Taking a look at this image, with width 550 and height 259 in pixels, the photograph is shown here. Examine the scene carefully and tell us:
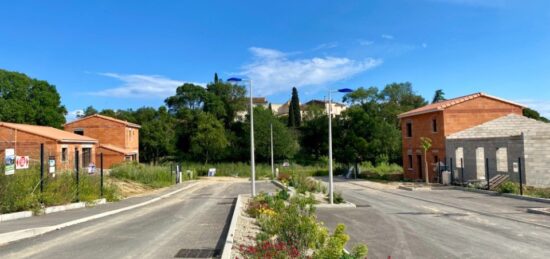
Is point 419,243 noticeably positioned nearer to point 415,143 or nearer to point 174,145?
point 415,143

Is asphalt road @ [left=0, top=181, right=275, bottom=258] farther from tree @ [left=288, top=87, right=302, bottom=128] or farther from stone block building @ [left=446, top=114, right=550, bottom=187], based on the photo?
tree @ [left=288, top=87, right=302, bottom=128]

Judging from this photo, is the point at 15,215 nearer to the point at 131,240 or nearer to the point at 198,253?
the point at 131,240

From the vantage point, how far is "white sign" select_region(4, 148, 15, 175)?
13.2 m

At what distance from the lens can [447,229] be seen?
12469 millimetres

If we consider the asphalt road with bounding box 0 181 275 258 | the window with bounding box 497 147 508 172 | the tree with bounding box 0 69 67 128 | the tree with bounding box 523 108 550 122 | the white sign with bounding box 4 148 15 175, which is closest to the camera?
the asphalt road with bounding box 0 181 275 258

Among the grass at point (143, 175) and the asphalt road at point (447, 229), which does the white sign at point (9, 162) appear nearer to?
the asphalt road at point (447, 229)

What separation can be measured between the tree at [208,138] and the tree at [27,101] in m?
20.0

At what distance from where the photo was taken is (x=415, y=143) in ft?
139

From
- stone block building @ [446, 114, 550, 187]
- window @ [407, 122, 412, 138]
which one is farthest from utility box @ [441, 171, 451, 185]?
window @ [407, 122, 412, 138]

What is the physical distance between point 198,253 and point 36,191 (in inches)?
379

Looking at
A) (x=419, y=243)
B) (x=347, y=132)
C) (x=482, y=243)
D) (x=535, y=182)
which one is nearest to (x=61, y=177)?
(x=419, y=243)

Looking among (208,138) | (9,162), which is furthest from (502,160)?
(208,138)

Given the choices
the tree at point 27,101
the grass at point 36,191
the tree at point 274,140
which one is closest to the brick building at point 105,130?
the tree at point 27,101

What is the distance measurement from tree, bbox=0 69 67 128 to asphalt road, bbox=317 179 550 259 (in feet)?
178
